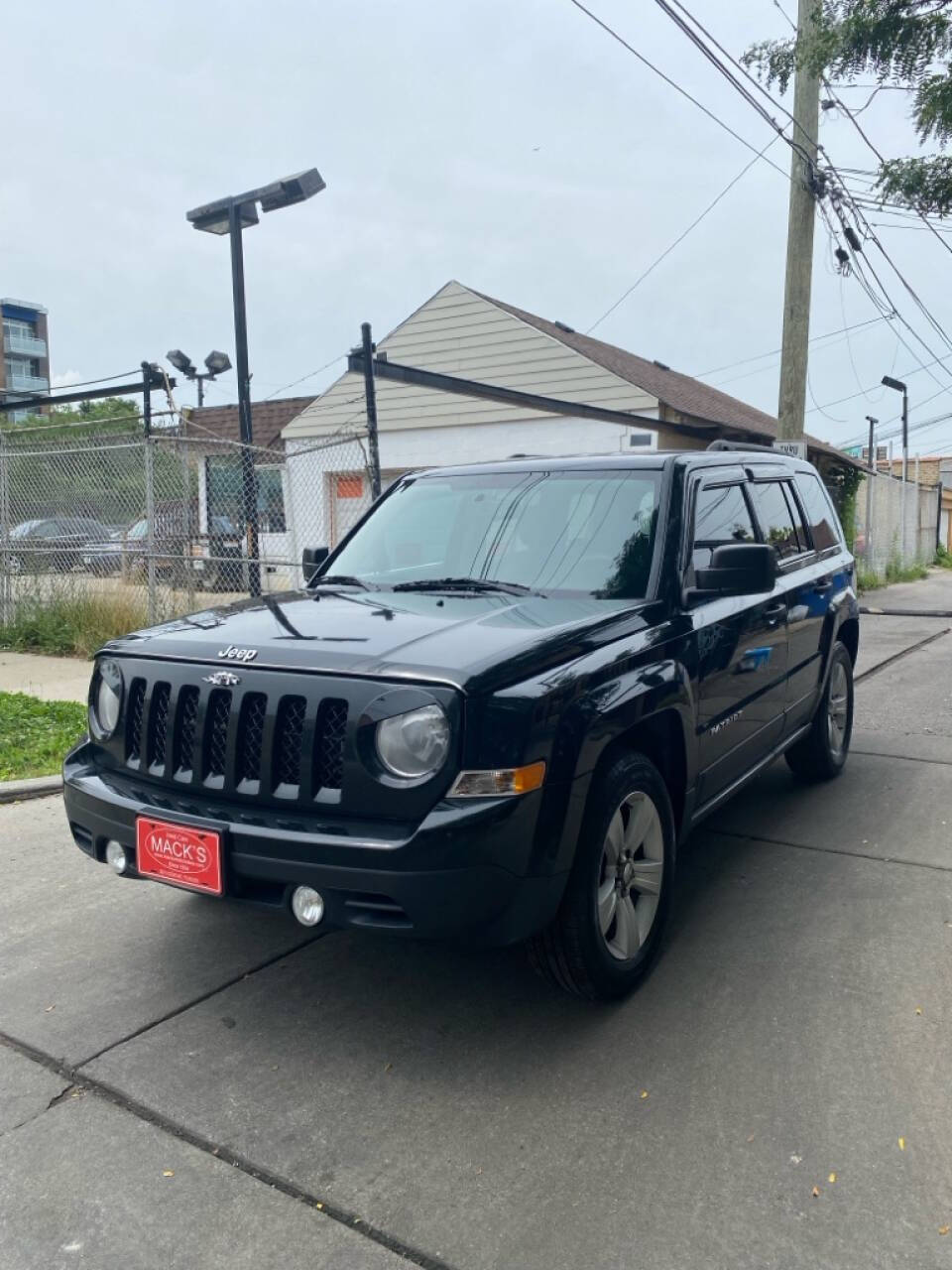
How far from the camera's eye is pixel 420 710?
2752mm

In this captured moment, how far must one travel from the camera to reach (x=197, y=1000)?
3350mm

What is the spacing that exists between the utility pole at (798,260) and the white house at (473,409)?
395 centimetres

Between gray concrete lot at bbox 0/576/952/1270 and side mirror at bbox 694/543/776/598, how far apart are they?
1.31 m

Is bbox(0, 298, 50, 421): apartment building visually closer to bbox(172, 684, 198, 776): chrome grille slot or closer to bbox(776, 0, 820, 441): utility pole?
bbox(776, 0, 820, 441): utility pole

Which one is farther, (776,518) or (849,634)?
(849,634)

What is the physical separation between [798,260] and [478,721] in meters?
12.0

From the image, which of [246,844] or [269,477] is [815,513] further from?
[269,477]

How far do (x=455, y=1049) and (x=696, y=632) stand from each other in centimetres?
167

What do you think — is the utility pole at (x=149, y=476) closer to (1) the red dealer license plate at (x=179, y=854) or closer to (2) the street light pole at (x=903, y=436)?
(1) the red dealer license plate at (x=179, y=854)

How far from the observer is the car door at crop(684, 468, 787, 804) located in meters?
3.83

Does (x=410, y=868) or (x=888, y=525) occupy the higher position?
(x=888, y=525)

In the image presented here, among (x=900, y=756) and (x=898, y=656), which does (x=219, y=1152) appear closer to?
(x=900, y=756)

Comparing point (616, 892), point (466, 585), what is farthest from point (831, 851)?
point (466, 585)

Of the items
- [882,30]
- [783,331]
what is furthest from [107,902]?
[783,331]
